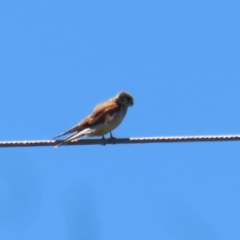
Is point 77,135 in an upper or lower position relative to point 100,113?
lower

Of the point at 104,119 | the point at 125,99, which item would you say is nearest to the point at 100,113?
the point at 104,119

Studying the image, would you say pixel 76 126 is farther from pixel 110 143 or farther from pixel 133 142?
pixel 133 142

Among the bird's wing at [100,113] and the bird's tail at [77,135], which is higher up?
the bird's wing at [100,113]

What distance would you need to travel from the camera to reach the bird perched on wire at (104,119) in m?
10.3

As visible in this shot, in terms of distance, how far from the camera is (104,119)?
10742mm

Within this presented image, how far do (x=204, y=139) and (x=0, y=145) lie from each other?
1907 millimetres

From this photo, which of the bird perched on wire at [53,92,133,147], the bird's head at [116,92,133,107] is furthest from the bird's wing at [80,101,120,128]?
the bird's head at [116,92,133,107]

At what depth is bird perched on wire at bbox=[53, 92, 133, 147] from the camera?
33.7ft

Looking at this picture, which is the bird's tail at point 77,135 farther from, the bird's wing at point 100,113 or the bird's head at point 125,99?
the bird's head at point 125,99

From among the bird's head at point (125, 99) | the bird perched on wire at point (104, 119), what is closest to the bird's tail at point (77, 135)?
the bird perched on wire at point (104, 119)

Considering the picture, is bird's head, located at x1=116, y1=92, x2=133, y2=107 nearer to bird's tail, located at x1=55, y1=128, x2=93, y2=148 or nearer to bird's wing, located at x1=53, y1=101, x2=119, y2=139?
bird's wing, located at x1=53, y1=101, x2=119, y2=139

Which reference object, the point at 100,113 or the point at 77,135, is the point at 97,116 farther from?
the point at 77,135

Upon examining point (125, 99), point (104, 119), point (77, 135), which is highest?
point (125, 99)

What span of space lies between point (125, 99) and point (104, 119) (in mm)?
→ 863
